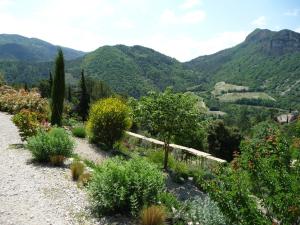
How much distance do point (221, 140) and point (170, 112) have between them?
18504 millimetres

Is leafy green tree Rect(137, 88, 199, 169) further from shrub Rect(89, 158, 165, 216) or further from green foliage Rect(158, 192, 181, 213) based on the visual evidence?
shrub Rect(89, 158, 165, 216)

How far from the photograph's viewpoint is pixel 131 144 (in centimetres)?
1744

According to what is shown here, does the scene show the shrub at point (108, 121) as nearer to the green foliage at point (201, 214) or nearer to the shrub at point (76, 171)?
the shrub at point (76, 171)

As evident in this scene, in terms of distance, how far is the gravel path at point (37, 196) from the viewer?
6133 millimetres

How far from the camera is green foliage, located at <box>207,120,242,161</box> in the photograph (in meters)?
29.6

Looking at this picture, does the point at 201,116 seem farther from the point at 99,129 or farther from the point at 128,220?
the point at 128,220

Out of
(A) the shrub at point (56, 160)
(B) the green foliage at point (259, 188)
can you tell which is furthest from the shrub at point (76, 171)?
(B) the green foliage at point (259, 188)

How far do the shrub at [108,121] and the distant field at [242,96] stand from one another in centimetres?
17013

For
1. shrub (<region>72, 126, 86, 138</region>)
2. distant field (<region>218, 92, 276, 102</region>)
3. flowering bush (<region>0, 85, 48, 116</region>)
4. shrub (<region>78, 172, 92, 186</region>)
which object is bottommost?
distant field (<region>218, 92, 276, 102</region>)

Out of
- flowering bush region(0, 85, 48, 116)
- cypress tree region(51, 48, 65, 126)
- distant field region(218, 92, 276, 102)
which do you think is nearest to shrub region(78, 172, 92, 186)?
cypress tree region(51, 48, 65, 126)

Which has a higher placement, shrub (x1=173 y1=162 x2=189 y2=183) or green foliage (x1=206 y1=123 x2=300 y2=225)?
green foliage (x1=206 y1=123 x2=300 y2=225)

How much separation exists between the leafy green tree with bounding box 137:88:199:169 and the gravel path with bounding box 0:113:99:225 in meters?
4.54

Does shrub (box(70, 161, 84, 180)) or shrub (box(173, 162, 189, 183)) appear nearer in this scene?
shrub (box(70, 161, 84, 180))

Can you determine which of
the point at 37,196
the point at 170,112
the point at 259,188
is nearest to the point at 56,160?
the point at 37,196
